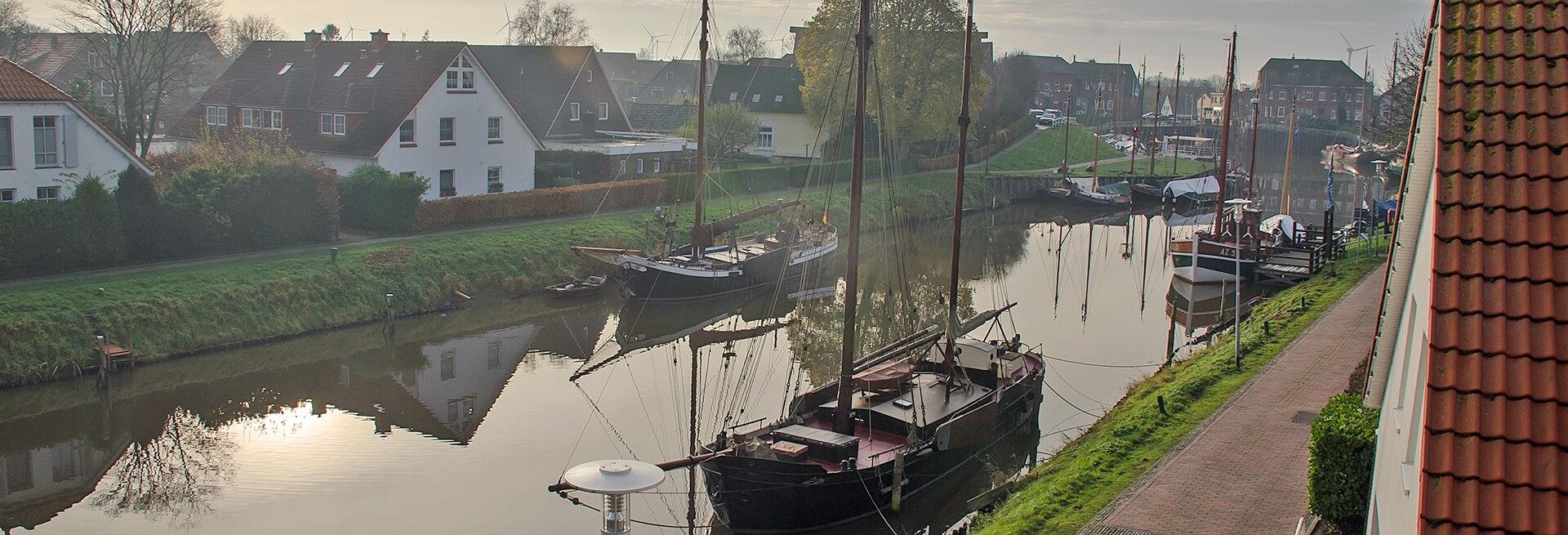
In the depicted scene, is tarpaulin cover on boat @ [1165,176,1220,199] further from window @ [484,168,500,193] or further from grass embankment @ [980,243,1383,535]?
grass embankment @ [980,243,1383,535]

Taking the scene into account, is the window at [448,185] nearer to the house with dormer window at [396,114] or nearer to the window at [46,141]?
the house with dormer window at [396,114]

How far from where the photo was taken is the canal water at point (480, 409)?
17438 millimetres

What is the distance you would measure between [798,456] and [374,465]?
703cm

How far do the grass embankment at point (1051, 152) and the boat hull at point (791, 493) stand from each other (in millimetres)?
52272

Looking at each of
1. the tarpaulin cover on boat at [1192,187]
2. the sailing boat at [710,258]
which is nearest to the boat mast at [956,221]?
the sailing boat at [710,258]

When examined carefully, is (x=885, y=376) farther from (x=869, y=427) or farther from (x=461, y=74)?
(x=461, y=74)

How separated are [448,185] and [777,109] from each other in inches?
946

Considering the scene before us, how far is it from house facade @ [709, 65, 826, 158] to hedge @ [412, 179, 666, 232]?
17.3m

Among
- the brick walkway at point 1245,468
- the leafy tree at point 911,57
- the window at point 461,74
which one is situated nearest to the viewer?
the brick walkway at point 1245,468

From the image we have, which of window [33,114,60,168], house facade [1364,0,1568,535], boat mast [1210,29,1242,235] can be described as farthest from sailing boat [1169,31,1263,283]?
house facade [1364,0,1568,535]

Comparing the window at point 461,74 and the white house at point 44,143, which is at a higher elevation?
the window at point 461,74

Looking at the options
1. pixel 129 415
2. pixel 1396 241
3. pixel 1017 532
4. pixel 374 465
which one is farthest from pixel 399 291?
pixel 1396 241

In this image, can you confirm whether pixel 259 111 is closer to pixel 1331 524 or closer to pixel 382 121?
pixel 382 121

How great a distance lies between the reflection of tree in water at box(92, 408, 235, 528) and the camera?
682 inches
